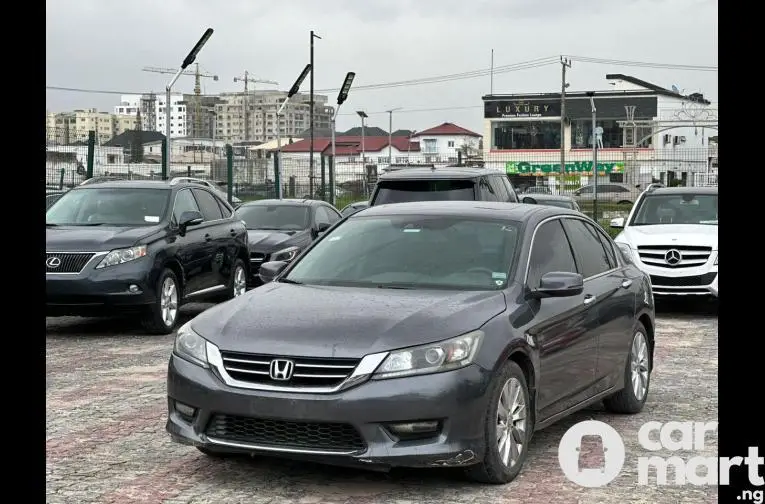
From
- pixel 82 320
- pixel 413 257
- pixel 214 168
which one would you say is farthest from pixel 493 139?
pixel 413 257

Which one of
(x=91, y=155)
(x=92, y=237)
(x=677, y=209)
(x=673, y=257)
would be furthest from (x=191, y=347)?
(x=91, y=155)

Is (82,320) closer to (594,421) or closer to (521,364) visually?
(594,421)

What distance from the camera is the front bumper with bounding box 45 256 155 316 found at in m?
11.9

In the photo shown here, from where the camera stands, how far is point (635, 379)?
816 centimetres

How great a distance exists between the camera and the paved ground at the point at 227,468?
5.86 meters

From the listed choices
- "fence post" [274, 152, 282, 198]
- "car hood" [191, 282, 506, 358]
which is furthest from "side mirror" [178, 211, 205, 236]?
"fence post" [274, 152, 282, 198]

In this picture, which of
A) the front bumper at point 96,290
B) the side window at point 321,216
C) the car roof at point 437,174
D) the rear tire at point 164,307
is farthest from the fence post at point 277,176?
the front bumper at point 96,290

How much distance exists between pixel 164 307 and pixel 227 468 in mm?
6525

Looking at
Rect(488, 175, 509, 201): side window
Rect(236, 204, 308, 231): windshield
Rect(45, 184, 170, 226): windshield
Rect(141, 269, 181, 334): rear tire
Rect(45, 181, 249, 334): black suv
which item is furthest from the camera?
Rect(236, 204, 308, 231): windshield

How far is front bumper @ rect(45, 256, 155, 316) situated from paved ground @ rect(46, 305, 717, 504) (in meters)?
2.14

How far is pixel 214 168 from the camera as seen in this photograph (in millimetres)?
28406

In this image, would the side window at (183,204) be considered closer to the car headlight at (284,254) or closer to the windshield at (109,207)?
the windshield at (109,207)

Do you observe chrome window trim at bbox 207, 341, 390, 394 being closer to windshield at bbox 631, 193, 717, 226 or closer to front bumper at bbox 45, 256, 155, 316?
front bumper at bbox 45, 256, 155, 316

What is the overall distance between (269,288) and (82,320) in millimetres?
Answer: 7774
